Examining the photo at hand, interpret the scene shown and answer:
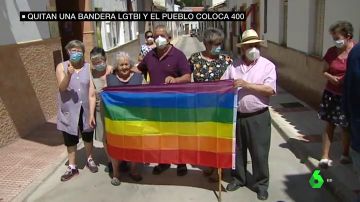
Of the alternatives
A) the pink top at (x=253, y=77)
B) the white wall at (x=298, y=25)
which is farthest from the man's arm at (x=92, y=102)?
the white wall at (x=298, y=25)

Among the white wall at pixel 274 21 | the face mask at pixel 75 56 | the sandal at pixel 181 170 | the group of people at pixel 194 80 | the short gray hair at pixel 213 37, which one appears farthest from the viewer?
the white wall at pixel 274 21

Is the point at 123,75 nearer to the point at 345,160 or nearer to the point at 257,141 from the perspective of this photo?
the point at 257,141

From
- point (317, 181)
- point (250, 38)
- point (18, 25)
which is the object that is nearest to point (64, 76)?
point (250, 38)

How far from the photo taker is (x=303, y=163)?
18.2ft

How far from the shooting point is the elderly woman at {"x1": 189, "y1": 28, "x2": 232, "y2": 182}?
449 centimetres

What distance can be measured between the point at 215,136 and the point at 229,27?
22.1 m

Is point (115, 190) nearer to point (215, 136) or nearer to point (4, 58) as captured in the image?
point (215, 136)

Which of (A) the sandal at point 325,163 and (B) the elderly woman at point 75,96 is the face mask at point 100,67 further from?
(A) the sandal at point 325,163

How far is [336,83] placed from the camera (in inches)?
189

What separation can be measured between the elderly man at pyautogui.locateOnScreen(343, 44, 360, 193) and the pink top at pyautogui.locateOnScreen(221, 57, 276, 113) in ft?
4.50

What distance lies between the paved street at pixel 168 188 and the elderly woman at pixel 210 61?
1.26 meters

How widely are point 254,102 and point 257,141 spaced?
1.42 ft

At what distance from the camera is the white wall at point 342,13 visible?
6.42 metres

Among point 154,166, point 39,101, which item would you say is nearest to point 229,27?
point 39,101
